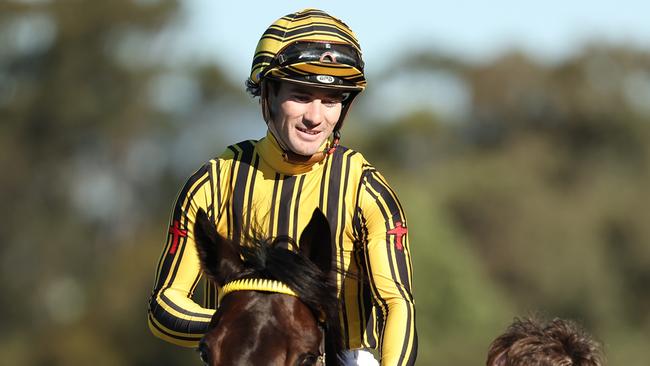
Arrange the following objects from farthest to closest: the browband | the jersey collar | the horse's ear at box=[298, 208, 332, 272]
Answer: the jersey collar
the horse's ear at box=[298, 208, 332, 272]
the browband

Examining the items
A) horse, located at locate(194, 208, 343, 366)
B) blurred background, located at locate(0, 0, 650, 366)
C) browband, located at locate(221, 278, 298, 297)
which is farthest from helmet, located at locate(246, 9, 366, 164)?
blurred background, located at locate(0, 0, 650, 366)

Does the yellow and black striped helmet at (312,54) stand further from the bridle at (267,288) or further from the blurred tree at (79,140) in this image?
the blurred tree at (79,140)

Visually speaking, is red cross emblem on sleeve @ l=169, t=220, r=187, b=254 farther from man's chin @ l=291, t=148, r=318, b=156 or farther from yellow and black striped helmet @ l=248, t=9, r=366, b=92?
yellow and black striped helmet @ l=248, t=9, r=366, b=92

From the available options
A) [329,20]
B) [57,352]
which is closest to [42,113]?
[57,352]

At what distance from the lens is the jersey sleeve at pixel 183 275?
18.2 ft

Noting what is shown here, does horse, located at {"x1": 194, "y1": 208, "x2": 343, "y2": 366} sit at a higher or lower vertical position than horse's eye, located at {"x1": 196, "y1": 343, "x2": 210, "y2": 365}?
higher

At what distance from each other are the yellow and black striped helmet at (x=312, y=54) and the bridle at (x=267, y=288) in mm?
1027

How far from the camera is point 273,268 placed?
516 cm

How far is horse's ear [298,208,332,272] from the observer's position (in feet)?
17.2

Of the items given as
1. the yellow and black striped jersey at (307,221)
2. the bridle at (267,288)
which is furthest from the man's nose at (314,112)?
the bridle at (267,288)

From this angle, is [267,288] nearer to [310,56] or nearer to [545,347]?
[310,56]

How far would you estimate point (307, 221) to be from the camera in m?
5.99

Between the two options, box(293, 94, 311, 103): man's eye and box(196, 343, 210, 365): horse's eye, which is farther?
box(293, 94, 311, 103): man's eye

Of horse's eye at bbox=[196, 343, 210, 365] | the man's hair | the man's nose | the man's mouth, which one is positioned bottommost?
horse's eye at bbox=[196, 343, 210, 365]
